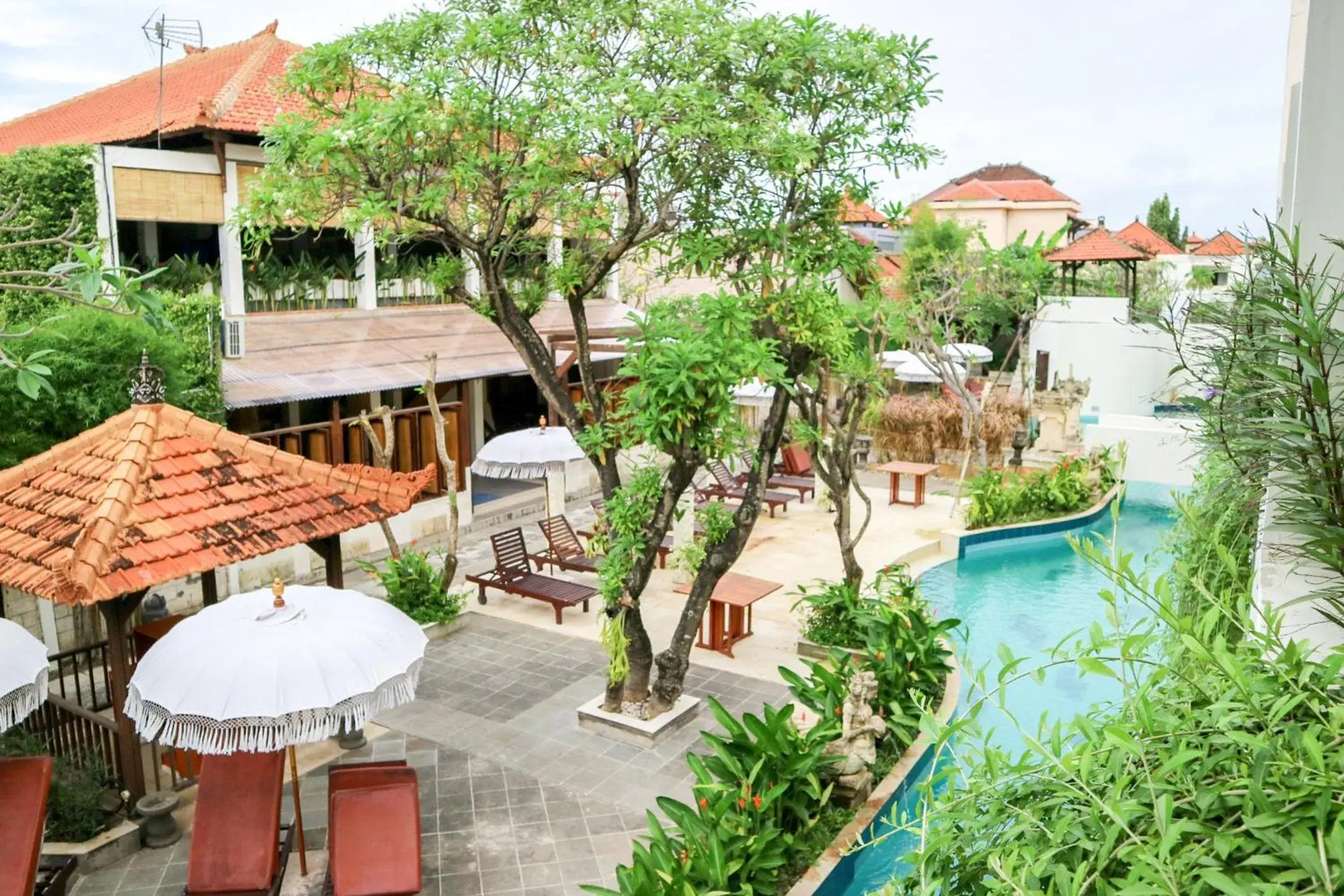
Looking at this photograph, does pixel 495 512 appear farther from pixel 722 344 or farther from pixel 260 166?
pixel 722 344

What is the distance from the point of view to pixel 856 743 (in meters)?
8.42

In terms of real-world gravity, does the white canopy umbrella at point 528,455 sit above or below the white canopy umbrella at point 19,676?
above

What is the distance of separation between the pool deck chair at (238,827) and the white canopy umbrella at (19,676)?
1261 millimetres

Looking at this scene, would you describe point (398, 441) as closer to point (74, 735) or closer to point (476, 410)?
point (476, 410)

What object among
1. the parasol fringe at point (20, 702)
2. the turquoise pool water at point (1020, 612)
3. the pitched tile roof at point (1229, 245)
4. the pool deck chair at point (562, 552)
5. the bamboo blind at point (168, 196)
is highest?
the bamboo blind at point (168, 196)

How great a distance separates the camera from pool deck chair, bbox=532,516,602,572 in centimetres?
1455

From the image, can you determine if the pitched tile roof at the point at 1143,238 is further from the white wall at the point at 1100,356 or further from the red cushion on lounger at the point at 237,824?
the red cushion on lounger at the point at 237,824

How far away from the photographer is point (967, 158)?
60.2 m

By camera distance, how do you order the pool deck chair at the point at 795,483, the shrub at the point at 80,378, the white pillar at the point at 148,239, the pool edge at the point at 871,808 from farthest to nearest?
1. the pool deck chair at the point at 795,483
2. the white pillar at the point at 148,239
3. the shrub at the point at 80,378
4. the pool edge at the point at 871,808

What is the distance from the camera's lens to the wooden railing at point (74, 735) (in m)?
8.41

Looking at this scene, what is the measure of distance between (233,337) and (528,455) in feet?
14.4

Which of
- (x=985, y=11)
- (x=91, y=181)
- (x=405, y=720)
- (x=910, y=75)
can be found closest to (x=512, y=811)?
(x=405, y=720)

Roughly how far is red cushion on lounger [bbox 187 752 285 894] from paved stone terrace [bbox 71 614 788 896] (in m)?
0.54

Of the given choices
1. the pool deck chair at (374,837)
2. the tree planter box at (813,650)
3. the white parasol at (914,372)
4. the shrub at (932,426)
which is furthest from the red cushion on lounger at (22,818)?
the white parasol at (914,372)
